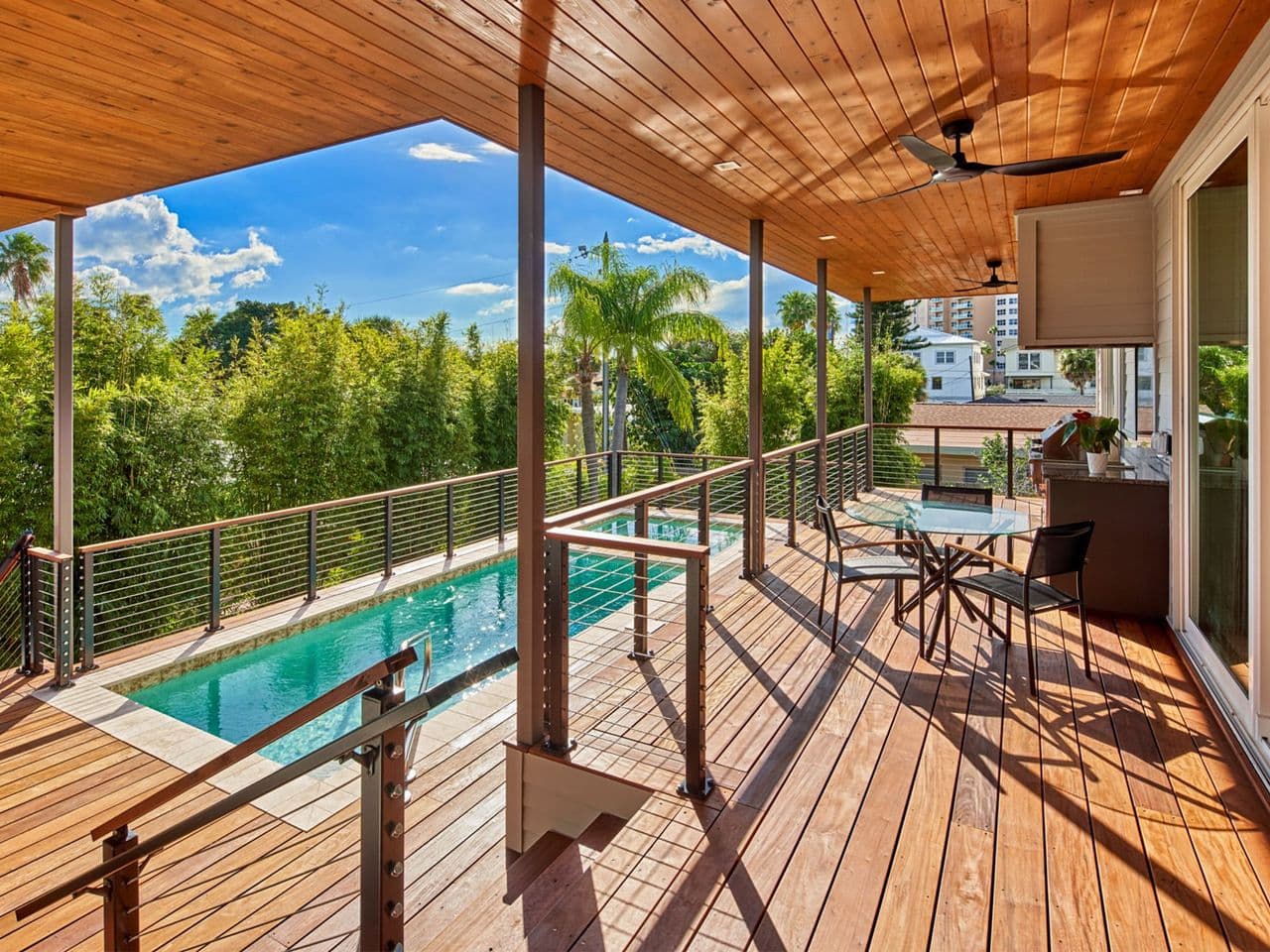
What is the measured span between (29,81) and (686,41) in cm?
252

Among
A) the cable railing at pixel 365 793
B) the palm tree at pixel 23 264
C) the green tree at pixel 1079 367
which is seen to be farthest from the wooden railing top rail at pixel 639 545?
the green tree at pixel 1079 367

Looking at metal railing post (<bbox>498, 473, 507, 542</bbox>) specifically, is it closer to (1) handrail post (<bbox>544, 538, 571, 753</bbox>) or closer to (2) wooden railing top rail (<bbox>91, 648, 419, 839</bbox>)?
(1) handrail post (<bbox>544, 538, 571, 753</bbox>)

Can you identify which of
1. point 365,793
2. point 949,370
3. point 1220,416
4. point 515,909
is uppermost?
point 949,370

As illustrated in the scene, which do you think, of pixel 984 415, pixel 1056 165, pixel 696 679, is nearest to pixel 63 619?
pixel 696 679

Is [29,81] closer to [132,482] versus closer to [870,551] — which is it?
[132,482]

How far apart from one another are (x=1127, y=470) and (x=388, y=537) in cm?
594

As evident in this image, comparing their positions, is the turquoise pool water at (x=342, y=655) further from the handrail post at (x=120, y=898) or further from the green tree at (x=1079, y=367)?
the green tree at (x=1079, y=367)

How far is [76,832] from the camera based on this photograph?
287cm

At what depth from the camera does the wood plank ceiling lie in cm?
235

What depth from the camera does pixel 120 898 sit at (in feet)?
5.54

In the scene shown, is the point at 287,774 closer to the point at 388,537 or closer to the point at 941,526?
the point at 941,526

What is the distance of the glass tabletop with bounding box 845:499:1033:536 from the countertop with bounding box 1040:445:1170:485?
54 centimetres

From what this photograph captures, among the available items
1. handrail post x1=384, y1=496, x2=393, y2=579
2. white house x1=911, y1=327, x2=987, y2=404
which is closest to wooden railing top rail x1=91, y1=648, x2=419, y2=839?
handrail post x1=384, y1=496, x2=393, y2=579

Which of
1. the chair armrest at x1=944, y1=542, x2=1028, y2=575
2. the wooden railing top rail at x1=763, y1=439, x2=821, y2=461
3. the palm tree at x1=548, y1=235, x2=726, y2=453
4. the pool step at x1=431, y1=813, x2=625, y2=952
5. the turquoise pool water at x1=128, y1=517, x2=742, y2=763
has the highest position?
the palm tree at x1=548, y1=235, x2=726, y2=453
